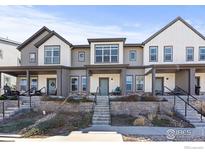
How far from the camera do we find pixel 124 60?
23.7 m

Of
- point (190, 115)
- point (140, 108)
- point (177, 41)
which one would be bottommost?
point (190, 115)

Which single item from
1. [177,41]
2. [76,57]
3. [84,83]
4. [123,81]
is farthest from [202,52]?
[76,57]

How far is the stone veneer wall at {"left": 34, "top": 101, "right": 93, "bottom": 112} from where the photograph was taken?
17719 millimetres

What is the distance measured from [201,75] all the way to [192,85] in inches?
115

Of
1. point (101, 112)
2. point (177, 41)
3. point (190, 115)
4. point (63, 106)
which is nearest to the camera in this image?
point (190, 115)

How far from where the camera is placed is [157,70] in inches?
890

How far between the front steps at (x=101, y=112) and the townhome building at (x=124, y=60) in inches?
151

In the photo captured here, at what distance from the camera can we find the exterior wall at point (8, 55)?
29.5 meters

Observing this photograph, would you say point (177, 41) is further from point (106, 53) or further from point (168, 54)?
point (106, 53)

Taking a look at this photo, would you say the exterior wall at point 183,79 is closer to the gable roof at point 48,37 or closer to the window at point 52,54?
the gable roof at point 48,37

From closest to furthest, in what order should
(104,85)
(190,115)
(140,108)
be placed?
(190,115), (140,108), (104,85)

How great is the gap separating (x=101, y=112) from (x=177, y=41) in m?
10.6

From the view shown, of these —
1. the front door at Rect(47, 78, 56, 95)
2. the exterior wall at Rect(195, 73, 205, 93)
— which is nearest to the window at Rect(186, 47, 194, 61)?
the exterior wall at Rect(195, 73, 205, 93)

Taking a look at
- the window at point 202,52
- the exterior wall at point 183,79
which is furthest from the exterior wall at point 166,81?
the window at point 202,52
